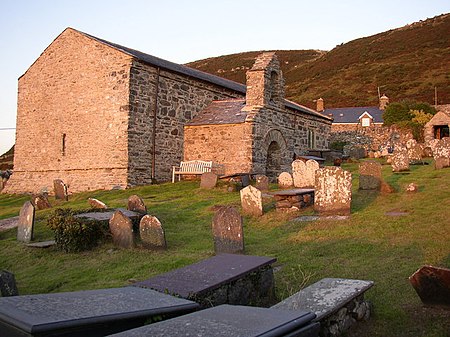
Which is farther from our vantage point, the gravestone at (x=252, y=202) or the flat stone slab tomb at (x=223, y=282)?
the gravestone at (x=252, y=202)

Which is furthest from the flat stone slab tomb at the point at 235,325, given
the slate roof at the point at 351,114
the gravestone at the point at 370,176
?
the slate roof at the point at 351,114

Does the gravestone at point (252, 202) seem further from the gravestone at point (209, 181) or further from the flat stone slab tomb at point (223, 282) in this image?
the flat stone slab tomb at point (223, 282)

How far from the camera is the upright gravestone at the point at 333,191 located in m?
11.0

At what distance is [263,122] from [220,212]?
12.4 meters

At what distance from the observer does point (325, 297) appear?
191 inches

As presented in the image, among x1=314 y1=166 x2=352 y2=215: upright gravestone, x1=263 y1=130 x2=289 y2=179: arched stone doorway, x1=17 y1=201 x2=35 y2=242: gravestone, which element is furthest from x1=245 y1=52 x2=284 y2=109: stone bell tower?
x1=17 y1=201 x2=35 y2=242: gravestone

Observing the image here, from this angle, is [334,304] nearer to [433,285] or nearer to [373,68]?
[433,285]

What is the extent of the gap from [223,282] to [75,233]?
561cm

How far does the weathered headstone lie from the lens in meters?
4.91

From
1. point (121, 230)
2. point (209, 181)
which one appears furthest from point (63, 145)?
point (121, 230)

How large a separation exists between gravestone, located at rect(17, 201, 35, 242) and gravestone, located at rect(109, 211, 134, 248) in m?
2.29

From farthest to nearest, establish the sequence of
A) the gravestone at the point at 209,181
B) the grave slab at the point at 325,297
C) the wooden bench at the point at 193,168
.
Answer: the wooden bench at the point at 193,168, the gravestone at the point at 209,181, the grave slab at the point at 325,297

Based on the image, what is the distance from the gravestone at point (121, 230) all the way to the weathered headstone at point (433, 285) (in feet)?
19.9

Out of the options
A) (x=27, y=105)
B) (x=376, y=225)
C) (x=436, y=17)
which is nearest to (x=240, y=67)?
(x=436, y=17)
